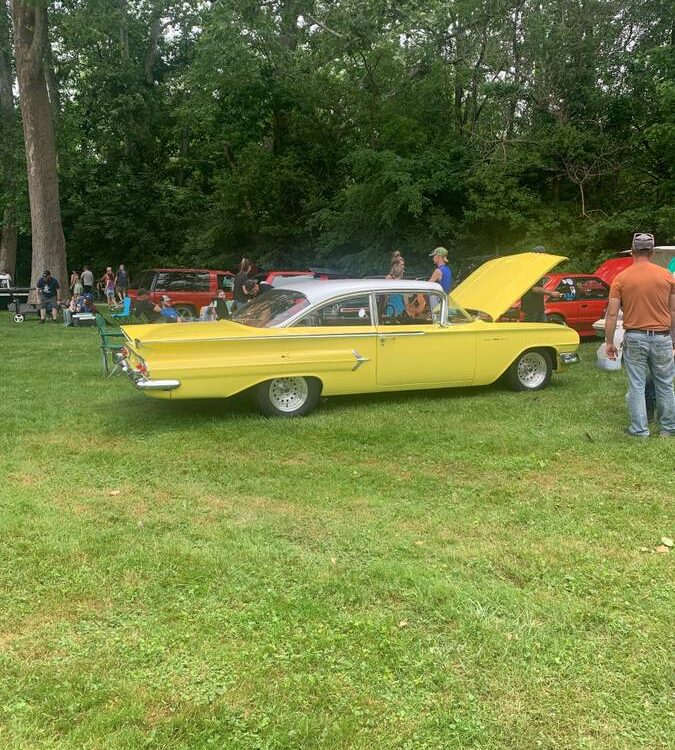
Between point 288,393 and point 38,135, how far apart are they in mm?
18421

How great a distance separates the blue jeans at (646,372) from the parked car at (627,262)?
13.3 feet

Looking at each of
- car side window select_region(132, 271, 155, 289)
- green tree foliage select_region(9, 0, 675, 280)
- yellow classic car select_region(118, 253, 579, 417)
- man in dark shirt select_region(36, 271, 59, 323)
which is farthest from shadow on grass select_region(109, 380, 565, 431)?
man in dark shirt select_region(36, 271, 59, 323)

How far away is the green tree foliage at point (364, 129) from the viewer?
19.3 meters

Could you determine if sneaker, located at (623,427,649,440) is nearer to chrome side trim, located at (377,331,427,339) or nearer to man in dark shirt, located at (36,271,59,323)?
chrome side trim, located at (377,331,427,339)

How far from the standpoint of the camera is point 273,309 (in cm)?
777

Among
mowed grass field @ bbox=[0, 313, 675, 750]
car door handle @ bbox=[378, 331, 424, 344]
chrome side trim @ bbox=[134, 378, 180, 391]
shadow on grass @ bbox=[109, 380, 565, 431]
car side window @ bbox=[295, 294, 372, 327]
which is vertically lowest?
mowed grass field @ bbox=[0, 313, 675, 750]

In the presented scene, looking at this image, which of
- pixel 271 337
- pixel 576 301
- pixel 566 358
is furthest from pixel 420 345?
pixel 576 301

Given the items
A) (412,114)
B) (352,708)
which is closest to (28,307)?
(412,114)

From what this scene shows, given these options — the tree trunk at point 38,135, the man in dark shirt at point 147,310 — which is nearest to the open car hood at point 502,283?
the man in dark shirt at point 147,310

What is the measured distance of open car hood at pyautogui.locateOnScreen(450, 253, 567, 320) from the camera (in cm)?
879

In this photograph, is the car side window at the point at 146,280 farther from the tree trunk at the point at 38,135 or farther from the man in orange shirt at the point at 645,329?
the man in orange shirt at the point at 645,329

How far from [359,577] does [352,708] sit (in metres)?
1.09

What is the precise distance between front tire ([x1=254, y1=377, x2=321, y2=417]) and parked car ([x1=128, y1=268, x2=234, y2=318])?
11733mm

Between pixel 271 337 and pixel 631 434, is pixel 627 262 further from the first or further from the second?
pixel 271 337
